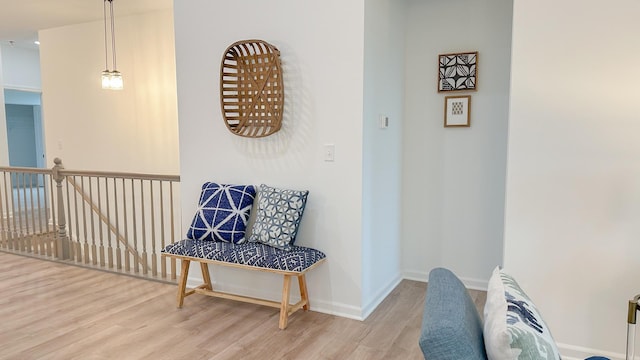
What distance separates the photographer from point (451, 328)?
3.56 feet

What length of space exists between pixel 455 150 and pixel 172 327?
2.57 meters

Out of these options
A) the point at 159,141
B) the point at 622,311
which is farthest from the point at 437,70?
the point at 159,141

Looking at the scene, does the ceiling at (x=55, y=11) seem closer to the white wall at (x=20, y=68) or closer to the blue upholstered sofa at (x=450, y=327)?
the white wall at (x=20, y=68)

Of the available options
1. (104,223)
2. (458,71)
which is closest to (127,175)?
(104,223)

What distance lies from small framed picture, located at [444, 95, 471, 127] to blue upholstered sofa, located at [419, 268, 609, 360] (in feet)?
7.92

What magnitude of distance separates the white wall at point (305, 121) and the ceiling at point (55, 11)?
1.43 metres

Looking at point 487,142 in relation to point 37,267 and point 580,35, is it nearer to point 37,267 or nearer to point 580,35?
point 580,35

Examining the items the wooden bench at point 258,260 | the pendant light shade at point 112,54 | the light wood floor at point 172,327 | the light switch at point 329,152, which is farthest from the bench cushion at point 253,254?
the pendant light shade at point 112,54

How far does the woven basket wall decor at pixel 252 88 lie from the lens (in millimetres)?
3143

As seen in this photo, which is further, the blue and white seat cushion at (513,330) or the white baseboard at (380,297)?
the white baseboard at (380,297)

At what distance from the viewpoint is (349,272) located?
3.10m

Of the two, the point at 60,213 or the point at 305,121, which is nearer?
the point at 305,121

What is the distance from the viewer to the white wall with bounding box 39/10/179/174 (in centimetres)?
496

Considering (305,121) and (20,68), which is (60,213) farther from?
(20,68)
